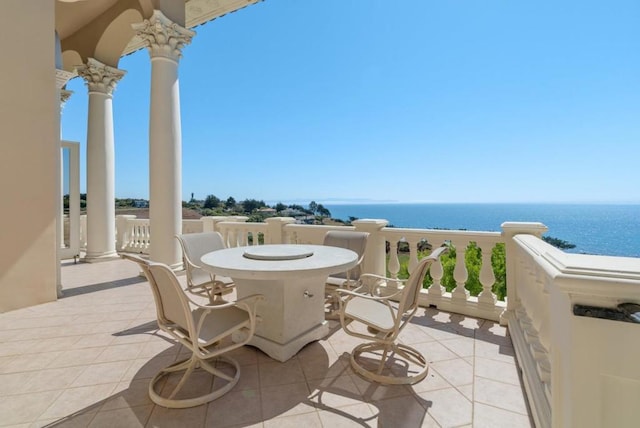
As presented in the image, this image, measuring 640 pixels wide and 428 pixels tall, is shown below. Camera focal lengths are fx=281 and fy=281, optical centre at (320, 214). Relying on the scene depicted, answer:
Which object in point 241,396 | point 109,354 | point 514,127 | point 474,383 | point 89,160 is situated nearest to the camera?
point 241,396

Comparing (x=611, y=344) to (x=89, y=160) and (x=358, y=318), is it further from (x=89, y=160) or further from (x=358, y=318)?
(x=89, y=160)

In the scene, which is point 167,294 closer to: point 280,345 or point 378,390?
point 280,345

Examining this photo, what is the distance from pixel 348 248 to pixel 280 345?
1416 mm

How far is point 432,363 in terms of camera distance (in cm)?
228

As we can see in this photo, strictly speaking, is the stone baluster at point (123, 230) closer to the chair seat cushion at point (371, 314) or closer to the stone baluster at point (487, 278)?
the chair seat cushion at point (371, 314)

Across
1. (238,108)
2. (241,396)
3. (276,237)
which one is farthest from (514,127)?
(241,396)

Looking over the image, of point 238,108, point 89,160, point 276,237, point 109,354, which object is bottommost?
point 109,354

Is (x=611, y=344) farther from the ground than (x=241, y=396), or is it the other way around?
(x=611, y=344)

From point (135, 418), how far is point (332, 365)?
134 centimetres

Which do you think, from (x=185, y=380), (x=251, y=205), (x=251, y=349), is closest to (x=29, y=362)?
(x=185, y=380)

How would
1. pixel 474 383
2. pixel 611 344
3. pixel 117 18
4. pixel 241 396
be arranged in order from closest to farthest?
1. pixel 611 344
2. pixel 241 396
3. pixel 474 383
4. pixel 117 18

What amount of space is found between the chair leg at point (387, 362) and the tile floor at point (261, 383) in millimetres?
52

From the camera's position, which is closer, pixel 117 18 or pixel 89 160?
pixel 117 18

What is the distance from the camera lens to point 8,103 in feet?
11.3
